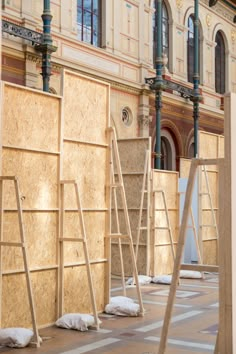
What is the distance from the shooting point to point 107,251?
7.43 meters

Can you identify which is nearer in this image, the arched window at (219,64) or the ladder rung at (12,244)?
the ladder rung at (12,244)

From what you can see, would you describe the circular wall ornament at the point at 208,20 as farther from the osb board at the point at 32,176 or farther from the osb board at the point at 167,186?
the osb board at the point at 32,176

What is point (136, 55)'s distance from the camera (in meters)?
18.4

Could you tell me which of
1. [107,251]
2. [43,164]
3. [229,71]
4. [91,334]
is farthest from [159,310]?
[229,71]

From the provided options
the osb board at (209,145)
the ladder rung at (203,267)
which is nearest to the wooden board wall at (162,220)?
the osb board at (209,145)

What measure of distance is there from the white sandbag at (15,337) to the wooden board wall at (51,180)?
1.08ft

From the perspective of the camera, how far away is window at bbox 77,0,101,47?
16.6 m

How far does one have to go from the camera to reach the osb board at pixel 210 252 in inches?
488

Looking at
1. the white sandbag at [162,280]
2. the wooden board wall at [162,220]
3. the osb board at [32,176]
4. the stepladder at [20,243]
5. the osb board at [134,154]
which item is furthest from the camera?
the wooden board wall at [162,220]

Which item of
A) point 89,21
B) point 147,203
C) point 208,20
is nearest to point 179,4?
point 208,20

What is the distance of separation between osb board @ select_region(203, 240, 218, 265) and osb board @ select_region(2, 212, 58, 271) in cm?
623

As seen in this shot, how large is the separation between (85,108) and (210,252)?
6252mm

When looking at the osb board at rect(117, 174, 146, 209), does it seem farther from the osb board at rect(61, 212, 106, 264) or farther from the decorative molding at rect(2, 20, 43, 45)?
the decorative molding at rect(2, 20, 43, 45)

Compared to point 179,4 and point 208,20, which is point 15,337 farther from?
point 208,20
